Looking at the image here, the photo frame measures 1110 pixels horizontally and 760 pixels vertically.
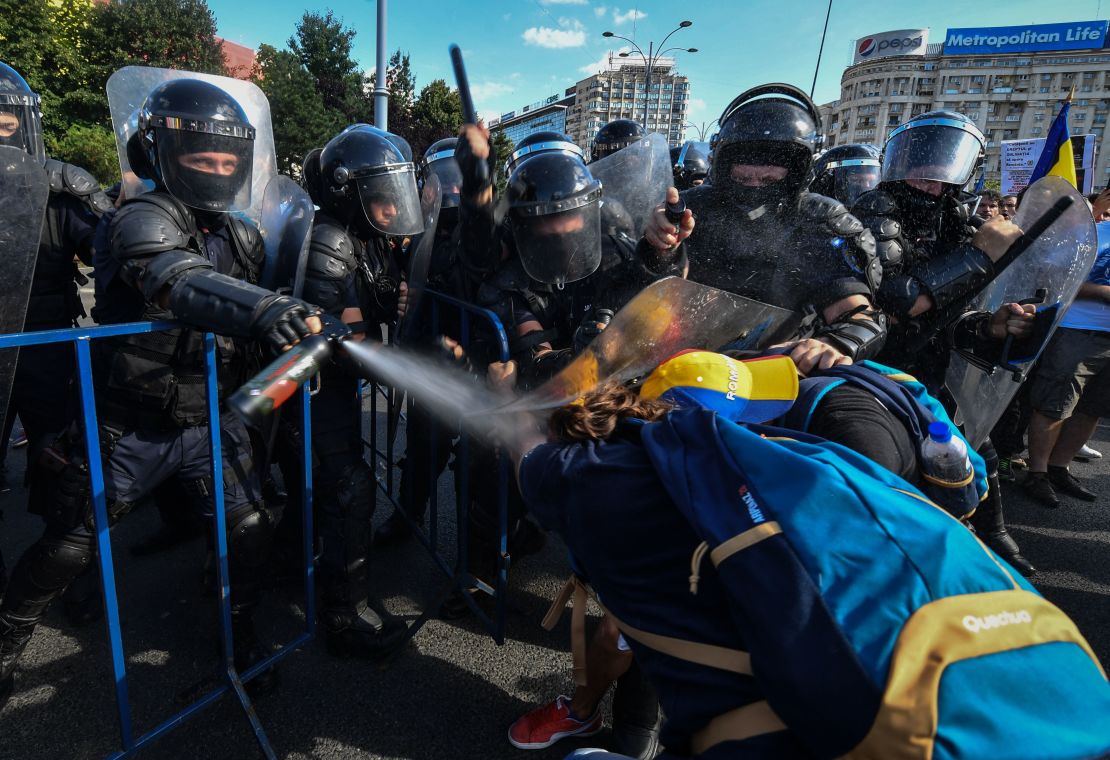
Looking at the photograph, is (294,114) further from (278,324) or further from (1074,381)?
(1074,381)

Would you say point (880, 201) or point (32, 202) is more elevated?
point (880, 201)

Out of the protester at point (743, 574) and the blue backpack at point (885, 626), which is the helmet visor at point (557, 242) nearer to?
the protester at point (743, 574)

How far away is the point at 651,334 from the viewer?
5.53 ft

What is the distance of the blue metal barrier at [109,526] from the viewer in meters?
1.41

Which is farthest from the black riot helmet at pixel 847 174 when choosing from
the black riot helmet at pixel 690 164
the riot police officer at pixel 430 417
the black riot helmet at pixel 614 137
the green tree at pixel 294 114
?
the green tree at pixel 294 114

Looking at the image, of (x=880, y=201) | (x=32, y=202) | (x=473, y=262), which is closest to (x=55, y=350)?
(x=32, y=202)

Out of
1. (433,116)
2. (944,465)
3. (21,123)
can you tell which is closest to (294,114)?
(433,116)

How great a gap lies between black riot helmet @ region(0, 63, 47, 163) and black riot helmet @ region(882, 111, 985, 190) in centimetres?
425

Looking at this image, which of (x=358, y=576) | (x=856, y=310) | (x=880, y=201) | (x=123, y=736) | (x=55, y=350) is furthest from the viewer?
(x=880, y=201)

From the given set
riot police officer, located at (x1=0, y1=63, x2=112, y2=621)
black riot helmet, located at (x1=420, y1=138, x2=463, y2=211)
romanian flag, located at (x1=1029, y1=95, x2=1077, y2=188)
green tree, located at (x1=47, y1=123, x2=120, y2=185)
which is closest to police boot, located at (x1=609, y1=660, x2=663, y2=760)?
riot police officer, located at (x1=0, y1=63, x2=112, y2=621)

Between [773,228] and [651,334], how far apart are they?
3.89 ft

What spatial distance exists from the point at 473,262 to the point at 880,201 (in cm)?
208

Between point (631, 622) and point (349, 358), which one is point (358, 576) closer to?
point (349, 358)

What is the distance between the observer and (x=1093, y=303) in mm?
3834
